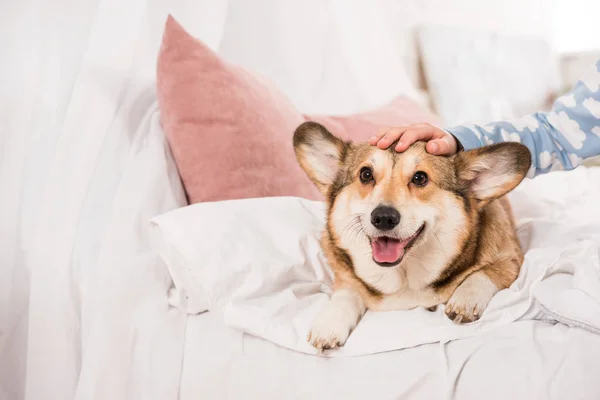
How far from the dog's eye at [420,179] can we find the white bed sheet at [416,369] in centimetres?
34

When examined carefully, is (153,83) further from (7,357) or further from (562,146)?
(562,146)

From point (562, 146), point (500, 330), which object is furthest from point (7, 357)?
point (562, 146)

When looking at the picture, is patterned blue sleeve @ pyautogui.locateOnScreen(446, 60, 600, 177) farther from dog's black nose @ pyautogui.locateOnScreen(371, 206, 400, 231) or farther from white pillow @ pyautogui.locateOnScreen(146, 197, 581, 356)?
dog's black nose @ pyautogui.locateOnScreen(371, 206, 400, 231)

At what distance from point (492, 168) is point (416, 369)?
0.48 metres

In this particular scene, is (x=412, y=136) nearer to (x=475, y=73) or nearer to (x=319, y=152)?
(x=319, y=152)

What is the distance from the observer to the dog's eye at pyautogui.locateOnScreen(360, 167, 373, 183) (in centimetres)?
118

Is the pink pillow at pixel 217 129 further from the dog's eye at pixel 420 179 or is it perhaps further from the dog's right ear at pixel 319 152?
the dog's eye at pixel 420 179

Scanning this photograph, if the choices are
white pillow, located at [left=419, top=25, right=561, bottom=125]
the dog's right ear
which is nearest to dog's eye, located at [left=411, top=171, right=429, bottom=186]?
the dog's right ear

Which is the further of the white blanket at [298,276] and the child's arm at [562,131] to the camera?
the child's arm at [562,131]

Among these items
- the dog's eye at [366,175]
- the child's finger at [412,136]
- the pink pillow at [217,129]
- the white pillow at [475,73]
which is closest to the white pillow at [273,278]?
the pink pillow at [217,129]

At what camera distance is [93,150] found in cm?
138

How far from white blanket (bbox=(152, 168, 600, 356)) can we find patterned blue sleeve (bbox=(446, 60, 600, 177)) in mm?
192

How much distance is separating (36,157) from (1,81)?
20 cm

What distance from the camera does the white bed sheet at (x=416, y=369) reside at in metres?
0.87
